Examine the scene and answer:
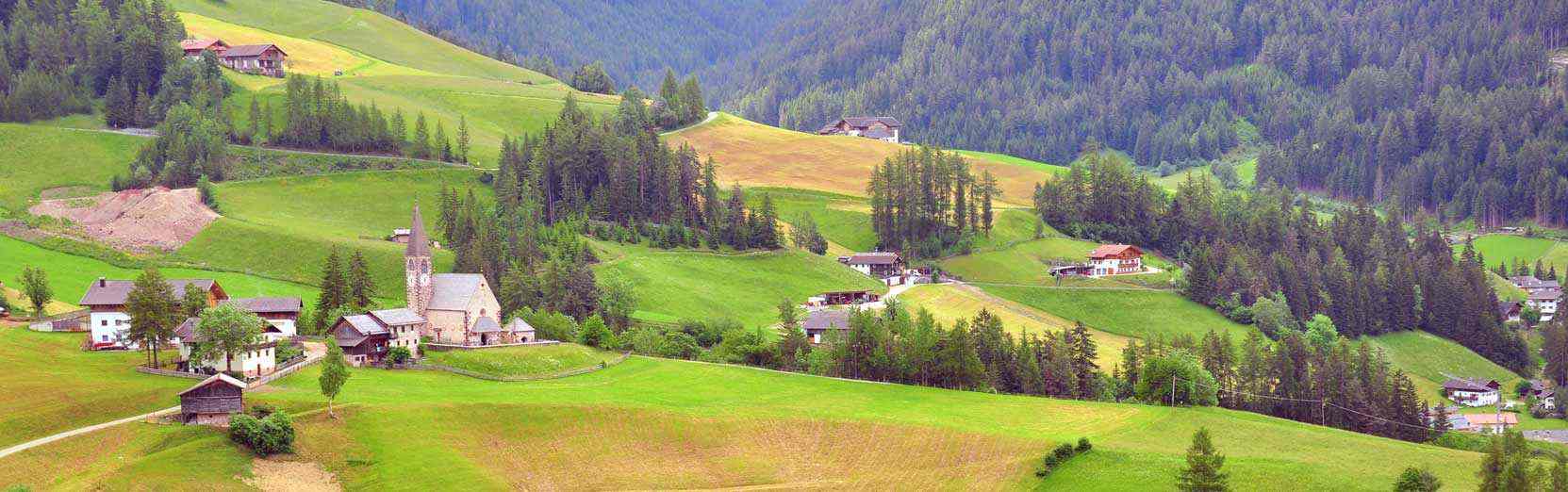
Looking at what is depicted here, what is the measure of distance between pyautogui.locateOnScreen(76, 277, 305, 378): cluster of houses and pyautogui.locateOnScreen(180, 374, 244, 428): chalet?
35.4 feet

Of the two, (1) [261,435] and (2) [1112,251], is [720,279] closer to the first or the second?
(2) [1112,251]

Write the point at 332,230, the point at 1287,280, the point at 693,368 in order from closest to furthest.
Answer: the point at 693,368
the point at 332,230
the point at 1287,280

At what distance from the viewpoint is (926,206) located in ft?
563

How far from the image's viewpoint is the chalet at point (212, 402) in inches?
2854

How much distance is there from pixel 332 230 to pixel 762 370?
5876 cm

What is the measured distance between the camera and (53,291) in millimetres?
Answer: 113000

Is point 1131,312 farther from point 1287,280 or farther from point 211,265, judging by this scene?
point 211,265

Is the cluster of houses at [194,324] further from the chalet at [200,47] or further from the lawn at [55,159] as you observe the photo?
the chalet at [200,47]

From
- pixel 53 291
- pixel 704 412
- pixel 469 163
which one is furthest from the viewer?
pixel 469 163

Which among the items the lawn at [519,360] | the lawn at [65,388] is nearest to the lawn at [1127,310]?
the lawn at [519,360]

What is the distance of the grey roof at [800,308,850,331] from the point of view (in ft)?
391

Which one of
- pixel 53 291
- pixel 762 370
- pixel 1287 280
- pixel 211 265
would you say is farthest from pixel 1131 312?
pixel 53 291

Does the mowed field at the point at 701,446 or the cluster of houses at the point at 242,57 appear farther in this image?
the cluster of houses at the point at 242,57

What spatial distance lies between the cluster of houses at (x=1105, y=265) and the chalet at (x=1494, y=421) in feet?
138
